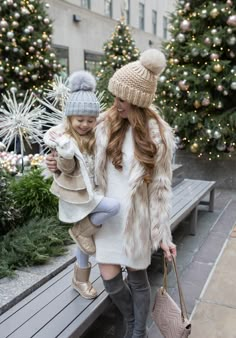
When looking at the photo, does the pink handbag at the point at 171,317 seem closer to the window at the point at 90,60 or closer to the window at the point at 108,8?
the window at the point at 90,60

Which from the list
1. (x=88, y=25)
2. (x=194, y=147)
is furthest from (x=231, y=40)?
(x=88, y=25)

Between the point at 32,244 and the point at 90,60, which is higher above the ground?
the point at 90,60

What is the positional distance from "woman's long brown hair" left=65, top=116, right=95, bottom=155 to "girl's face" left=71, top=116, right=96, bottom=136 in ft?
0.08

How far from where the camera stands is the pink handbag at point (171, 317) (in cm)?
209

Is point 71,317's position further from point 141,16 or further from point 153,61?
point 141,16

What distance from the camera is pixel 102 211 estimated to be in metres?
2.01

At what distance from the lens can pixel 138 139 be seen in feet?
6.51

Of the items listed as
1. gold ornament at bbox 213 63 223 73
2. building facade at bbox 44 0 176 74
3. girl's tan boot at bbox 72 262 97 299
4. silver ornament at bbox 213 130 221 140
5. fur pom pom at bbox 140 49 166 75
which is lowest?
girl's tan boot at bbox 72 262 97 299

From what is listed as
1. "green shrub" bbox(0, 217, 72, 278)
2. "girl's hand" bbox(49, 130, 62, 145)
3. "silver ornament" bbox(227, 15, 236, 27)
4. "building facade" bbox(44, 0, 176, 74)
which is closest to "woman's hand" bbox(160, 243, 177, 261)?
"girl's hand" bbox(49, 130, 62, 145)

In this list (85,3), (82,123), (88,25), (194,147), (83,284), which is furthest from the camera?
(88,25)

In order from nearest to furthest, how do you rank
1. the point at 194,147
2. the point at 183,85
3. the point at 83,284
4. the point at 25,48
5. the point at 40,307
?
the point at 40,307, the point at 83,284, the point at 183,85, the point at 194,147, the point at 25,48

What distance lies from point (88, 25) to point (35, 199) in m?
18.5

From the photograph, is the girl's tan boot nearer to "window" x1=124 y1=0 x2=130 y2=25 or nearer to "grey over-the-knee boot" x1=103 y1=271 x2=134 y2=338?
"grey over-the-knee boot" x1=103 y1=271 x2=134 y2=338

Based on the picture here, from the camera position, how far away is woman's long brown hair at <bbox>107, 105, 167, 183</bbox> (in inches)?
77.7
